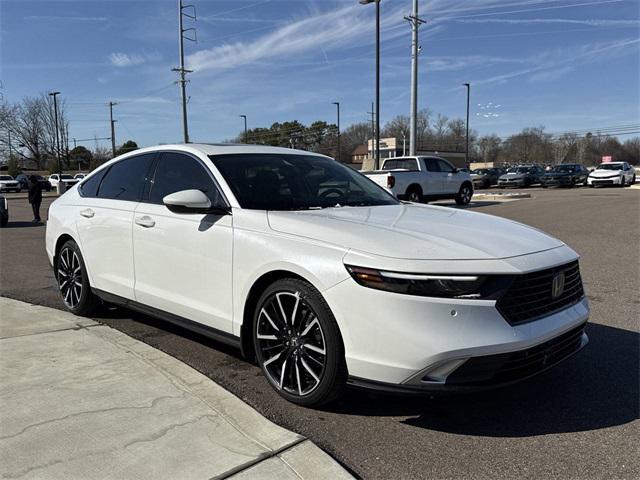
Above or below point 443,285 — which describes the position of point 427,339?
below

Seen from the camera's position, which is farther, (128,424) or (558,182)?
(558,182)

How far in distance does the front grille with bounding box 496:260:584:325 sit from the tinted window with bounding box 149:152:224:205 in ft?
7.16

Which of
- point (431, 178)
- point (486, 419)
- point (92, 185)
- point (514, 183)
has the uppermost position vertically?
point (92, 185)

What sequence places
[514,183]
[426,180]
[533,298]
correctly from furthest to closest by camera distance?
[514,183] < [426,180] < [533,298]

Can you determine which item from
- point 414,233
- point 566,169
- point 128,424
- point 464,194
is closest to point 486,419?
point 414,233

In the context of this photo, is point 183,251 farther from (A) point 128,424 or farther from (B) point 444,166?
(B) point 444,166

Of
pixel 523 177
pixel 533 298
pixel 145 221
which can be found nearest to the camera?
pixel 533 298

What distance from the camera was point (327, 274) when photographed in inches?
123

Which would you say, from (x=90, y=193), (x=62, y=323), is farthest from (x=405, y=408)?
(x=90, y=193)

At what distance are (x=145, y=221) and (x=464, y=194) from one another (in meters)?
18.7

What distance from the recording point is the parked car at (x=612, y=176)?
110 feet

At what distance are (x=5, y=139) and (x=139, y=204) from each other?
77.7 metres

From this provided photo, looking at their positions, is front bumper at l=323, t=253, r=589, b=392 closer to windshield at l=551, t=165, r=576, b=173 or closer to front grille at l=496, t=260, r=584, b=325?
front grille at l=496, t=260, r=584, b=325

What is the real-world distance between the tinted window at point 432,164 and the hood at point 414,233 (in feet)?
54.3
